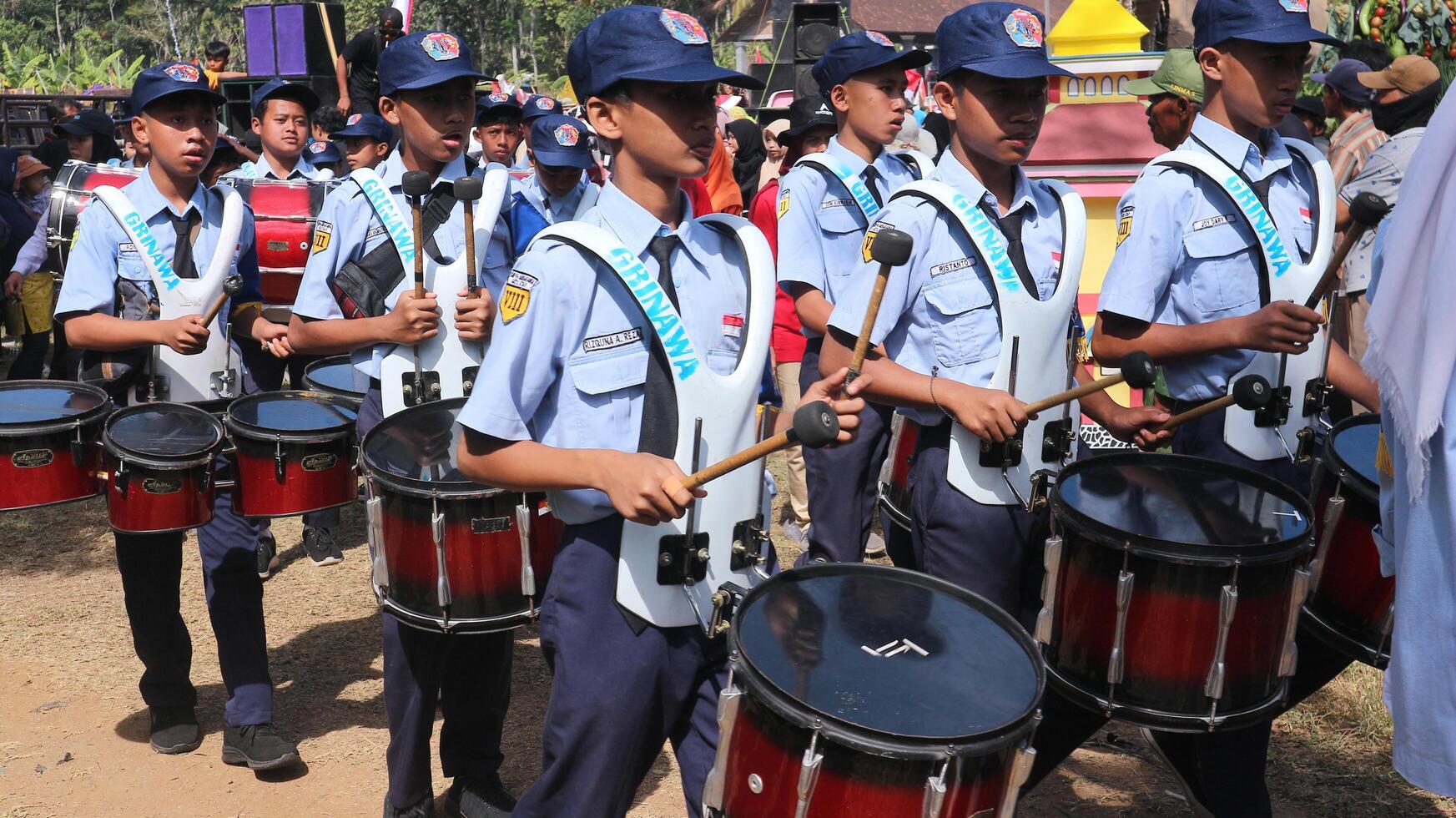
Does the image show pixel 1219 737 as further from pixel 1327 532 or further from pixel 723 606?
pixel 723 606

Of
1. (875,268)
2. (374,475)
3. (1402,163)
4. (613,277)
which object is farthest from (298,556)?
(1402,163)

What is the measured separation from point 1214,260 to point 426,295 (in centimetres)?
224

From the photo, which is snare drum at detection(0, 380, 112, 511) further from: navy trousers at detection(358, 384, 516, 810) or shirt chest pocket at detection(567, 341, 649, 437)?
shirt chest pocket at detection(567, 341, 649, 437)

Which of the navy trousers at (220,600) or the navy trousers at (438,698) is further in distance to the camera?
the navy trousers at (220,600)

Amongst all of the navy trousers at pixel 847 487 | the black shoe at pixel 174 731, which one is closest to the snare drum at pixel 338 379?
the black shoe at pixel 174 731

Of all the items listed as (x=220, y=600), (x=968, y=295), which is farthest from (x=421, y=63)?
(x=220, y=600)

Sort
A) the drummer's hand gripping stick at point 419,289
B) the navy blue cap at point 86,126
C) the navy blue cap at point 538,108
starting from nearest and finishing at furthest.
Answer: the drummer's hand gripping stick at point 419,289 → the navy blue cap at point 538,108 → the navy blue cap at point 86,126

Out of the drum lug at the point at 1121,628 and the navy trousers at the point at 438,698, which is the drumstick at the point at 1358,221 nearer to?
the drum lug at the point at 1121,628

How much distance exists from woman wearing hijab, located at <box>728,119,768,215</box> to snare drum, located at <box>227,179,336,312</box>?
5489mm

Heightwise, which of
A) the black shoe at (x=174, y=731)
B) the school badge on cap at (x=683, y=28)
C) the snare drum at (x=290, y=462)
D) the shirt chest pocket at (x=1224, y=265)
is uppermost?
the school badge on cap at (x=683, y=28)

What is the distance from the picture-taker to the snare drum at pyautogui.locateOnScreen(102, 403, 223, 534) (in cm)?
454

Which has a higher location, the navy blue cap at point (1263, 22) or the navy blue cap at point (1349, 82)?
the navy blue cap at point (1263, 22)

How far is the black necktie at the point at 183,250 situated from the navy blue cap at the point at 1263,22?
3.40 metres

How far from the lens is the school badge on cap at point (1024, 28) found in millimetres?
3789
